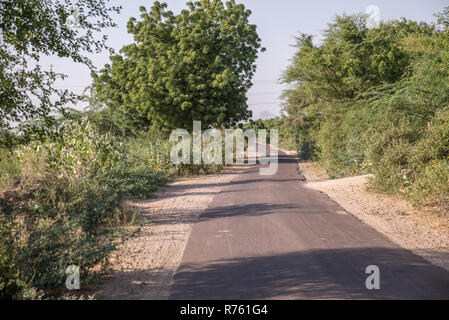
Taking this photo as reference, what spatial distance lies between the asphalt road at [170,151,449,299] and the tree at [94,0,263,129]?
17.7 m

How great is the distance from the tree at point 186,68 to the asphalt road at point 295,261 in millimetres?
17662

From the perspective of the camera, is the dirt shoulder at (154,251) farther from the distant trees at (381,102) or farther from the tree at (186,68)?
the tree at (186,68)

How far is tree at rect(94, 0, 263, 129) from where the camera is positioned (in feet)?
88.4

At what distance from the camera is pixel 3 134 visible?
5.88 meters

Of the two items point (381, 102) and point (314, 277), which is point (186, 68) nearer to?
point (381, 102)

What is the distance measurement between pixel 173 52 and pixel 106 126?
786 cm

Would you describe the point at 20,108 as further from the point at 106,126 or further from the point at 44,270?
the point at 106,126

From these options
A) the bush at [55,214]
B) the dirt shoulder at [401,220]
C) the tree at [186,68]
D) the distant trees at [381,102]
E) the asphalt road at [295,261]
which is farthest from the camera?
the tree at [186,68]

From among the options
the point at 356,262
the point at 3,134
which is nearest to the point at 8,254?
the point at 3,134

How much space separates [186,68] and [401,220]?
2107 centimetres

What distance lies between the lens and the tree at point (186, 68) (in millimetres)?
26953
